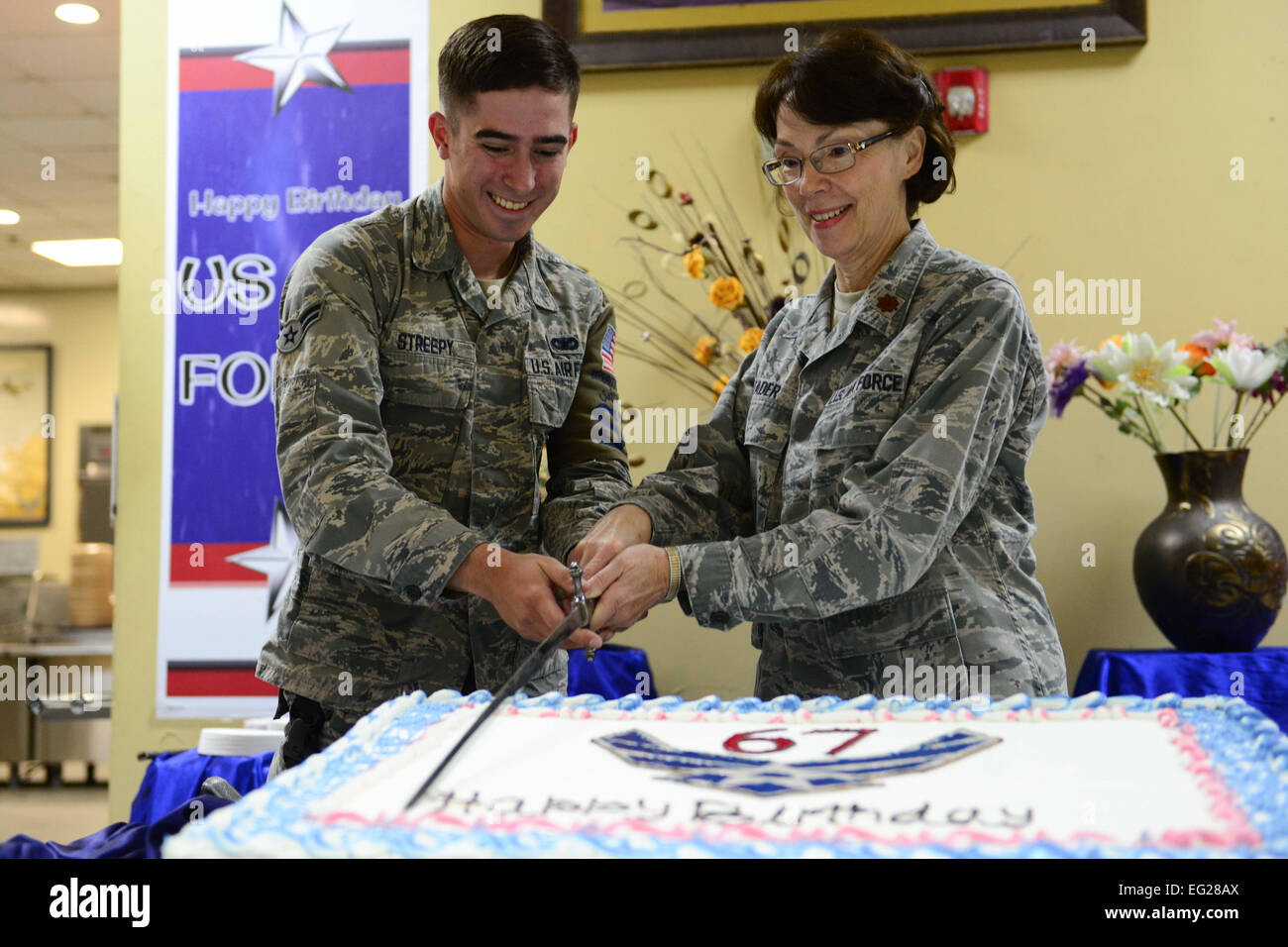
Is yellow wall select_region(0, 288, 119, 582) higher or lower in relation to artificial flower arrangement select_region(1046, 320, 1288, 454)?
higher

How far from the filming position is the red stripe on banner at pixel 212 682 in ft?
9.15

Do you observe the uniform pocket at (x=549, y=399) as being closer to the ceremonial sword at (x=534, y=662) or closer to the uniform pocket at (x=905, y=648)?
the ceremonial sword at (x=534, y=662)

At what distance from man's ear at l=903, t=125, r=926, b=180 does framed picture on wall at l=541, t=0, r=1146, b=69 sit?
1.37m

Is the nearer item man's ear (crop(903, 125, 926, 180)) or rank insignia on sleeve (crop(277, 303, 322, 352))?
rank insignia on sleeve (crop(277, 303, 322, 352))

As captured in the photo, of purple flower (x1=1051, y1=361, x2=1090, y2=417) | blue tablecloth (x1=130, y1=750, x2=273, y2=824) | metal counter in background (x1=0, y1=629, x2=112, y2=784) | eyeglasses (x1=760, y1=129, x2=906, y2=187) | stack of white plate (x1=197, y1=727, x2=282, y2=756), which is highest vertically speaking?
eyeglasses (x1=760, y1=129, x2=906, y2=187)

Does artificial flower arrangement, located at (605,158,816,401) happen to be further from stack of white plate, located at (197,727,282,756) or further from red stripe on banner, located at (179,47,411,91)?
stack of white plate, located at (197,727,282,756)

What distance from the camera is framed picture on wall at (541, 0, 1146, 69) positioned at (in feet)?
8.54

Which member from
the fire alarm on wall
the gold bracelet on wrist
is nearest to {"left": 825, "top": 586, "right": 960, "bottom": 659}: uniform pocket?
the gold bracelet on wrist

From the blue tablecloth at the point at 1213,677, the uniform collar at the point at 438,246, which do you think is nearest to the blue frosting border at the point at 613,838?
the uniform collar at the point at 438,246

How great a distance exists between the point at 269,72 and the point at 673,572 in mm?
2216

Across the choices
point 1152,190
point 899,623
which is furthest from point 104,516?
point 899,623
